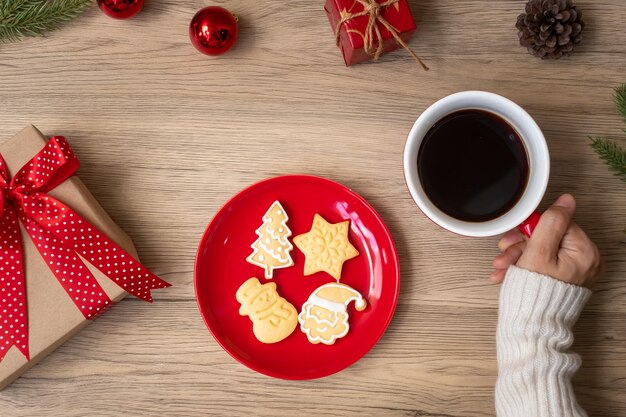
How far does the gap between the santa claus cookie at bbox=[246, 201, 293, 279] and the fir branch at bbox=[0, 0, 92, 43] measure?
0.43 metres

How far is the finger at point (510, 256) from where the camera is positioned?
83cm

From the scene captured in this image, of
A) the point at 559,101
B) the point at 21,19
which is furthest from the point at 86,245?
the point at 559,101

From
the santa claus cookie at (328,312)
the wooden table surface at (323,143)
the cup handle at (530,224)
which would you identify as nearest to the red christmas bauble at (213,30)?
the wooden table surface at (323,143)

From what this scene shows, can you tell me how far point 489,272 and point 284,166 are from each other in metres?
0.37

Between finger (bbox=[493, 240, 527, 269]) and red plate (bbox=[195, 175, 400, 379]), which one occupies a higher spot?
red plate (bbox=[195, 175, 400, 379])

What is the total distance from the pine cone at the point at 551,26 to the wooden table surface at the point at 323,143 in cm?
4

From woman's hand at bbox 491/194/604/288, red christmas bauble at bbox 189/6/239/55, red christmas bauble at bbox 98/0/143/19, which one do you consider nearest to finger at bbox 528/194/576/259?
woman's hand at bbox 491/194/604/288

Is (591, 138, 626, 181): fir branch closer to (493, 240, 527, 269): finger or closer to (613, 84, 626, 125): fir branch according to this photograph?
(613, 84, 626, 125): fir branch

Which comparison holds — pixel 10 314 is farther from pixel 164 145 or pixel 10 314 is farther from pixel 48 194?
pixel 164 145

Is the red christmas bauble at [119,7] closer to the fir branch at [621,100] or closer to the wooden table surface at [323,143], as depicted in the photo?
the wooden table surface at [323,143]

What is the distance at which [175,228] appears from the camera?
859 mm

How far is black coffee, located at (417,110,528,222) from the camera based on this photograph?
0.78 m

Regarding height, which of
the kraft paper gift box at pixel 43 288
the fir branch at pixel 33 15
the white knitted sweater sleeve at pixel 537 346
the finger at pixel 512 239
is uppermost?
the fir branch at pixel 33 15

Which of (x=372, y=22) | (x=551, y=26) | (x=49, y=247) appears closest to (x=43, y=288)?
(x=49, y=247)
